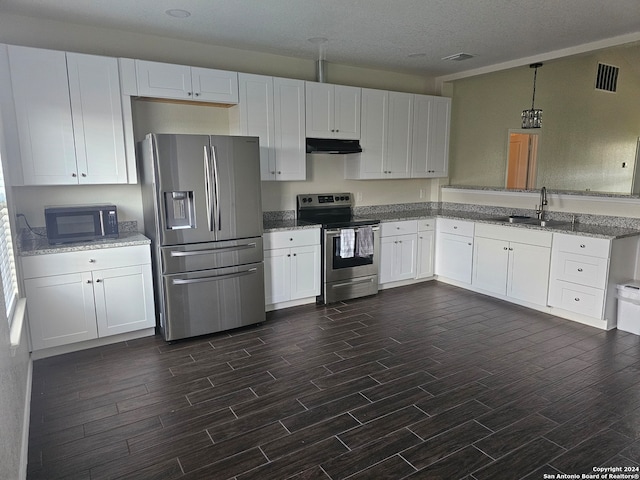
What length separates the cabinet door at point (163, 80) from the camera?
3709 mm

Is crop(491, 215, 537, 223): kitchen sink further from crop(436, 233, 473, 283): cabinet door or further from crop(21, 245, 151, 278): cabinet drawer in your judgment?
crop(21, 245, 151, 278): cabinet drawer

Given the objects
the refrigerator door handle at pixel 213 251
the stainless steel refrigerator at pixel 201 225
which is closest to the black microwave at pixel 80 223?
the stainless steel refrigerator at pixel 201 225

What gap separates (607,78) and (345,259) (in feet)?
18.3

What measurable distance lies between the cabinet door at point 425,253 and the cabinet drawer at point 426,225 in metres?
0.05

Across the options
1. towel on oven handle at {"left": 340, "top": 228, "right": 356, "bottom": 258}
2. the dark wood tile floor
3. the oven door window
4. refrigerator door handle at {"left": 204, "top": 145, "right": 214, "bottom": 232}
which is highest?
refrigerator door handle at {"left": 204, "top": 145, "right": 214, "bottom": 232}

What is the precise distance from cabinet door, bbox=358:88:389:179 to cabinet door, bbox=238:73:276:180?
47.8 inches

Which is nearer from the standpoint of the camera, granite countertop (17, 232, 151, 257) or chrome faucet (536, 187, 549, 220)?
granite countertop (17, 232, 151, 257)

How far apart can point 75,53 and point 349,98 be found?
9.04 feet

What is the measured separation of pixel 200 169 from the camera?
363 cm

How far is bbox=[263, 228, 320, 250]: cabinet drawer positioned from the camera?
4324 mm

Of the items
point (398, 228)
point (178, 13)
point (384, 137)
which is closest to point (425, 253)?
point (398, 228)

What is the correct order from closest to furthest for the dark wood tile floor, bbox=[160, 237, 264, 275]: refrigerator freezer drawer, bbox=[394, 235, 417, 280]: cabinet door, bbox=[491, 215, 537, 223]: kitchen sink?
1. the dark wood tile floor
2. bbox=[160, 237, 264, 275]: refrigerator freezer drawer
3. bbox=[491, 215, 537, 223]: kitchen sink
4. bbox=[394, 235, 417, 280]: cabinet door

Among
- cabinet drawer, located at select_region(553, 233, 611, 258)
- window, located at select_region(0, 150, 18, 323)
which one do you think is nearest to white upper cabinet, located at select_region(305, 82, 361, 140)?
cabinet drawer, located at select_region(553, 233, 611, 258)

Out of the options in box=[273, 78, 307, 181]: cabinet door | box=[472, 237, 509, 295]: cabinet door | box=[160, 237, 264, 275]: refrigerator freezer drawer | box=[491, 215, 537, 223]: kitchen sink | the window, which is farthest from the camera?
box=[491, 215, 537, 223]: kitchen sink
